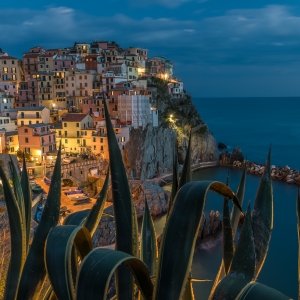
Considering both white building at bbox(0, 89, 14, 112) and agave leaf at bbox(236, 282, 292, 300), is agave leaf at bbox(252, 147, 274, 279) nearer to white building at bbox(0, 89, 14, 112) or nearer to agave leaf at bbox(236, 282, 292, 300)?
agave leaf at bbox(236, 282, 292, 300)

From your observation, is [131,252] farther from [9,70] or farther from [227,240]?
[9,70]

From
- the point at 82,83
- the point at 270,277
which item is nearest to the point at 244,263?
the point at 270,277

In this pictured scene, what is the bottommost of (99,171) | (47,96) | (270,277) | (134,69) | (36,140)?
(270,277)

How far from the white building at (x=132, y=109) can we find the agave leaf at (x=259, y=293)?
Result: 24091mm

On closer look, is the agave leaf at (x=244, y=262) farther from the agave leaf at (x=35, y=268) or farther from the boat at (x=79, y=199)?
the boat at (x=79, y=199)

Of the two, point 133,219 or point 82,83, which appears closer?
point 133,219

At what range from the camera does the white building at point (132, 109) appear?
2483cm

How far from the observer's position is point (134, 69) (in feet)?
102

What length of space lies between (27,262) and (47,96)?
29018mm

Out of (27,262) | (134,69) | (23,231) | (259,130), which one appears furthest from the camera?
(259,130)

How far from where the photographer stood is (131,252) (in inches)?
57.1

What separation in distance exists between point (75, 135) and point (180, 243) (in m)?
22.8

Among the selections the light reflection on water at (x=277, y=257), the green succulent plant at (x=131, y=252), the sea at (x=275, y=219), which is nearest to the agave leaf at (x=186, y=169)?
the green succulent plant at (x=131, y=252)

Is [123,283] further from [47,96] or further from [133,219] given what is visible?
[47,96]
